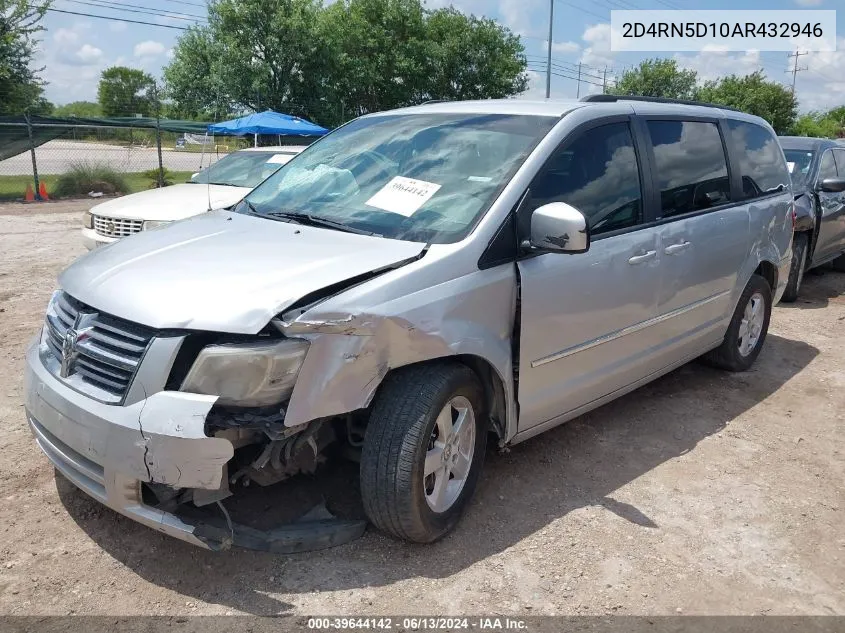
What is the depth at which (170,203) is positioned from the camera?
25.7 ft

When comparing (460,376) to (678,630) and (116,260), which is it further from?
(116,260)

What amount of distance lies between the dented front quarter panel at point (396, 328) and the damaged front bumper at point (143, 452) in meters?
0.35

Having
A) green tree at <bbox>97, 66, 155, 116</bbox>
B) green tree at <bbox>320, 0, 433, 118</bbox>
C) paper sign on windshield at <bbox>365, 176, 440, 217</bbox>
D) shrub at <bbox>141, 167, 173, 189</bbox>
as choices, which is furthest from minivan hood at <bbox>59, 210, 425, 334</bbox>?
green tree at <bbox>97, 66, 155, 116</bbox>

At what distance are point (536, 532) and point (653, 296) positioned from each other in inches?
61.4

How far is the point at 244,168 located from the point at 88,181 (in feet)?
35.4

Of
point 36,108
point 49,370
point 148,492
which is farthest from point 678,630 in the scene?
point 36,108

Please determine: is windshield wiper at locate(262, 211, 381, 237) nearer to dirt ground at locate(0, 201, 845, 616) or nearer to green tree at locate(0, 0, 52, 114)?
dirt ground at locate(0, 201, 845, 616)

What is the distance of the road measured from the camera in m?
17.8

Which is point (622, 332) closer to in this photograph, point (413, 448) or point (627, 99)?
point (627, 99)

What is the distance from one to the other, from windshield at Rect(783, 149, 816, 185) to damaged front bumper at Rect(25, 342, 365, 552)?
25.0 feet

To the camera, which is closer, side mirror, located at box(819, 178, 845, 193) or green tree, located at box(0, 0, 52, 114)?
side mirror, located at box(819, 178, 845, 193)

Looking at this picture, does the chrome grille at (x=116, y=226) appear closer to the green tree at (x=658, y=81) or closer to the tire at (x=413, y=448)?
the tire at (x=413, y=448)

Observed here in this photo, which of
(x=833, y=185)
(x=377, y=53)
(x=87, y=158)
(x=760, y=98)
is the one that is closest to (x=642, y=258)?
(x=833, y=185)

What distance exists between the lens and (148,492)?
277 centimetres
